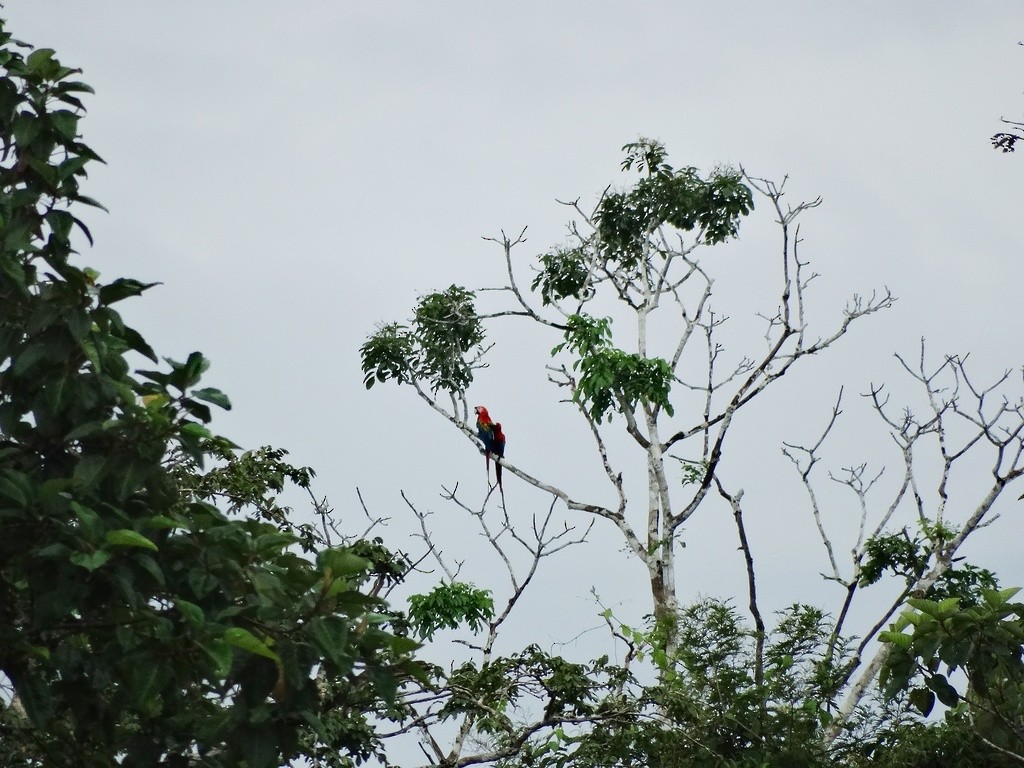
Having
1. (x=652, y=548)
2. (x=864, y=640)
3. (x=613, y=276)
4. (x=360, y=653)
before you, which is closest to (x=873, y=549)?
(x=864, y=640)

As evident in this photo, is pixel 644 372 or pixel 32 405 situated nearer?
pixel 32 405

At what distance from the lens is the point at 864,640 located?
1173cm

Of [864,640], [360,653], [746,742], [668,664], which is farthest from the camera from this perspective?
[864,640]

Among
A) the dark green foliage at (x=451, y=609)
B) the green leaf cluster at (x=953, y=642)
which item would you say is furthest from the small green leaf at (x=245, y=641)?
the dark green foliage at (x=451, y=609)

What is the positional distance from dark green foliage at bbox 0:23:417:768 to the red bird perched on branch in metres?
10.4

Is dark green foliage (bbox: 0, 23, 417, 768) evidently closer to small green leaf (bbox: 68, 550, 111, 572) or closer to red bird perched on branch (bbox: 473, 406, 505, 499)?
small green leaf (bbox: 68, 550, 111, 572)

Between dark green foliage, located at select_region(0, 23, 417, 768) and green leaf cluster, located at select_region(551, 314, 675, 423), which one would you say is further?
green leaf cluster, located at select_region(551, 314, 675, 423)

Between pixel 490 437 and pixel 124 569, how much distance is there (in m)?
11.4

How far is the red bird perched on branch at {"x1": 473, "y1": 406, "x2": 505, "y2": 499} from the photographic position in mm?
14250

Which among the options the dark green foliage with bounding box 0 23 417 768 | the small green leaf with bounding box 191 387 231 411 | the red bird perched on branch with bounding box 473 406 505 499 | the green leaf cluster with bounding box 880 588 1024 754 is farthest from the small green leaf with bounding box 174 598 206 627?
the red bird perched on branch with bounding box 473 406 505 499

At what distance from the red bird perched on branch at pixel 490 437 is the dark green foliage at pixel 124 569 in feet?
34.1

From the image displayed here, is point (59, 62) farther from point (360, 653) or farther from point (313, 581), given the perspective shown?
point (360, 653)

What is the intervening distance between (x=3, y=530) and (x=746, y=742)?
14.8ft

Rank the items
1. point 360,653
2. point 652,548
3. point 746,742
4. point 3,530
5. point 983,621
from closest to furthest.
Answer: point 3,530 → point 360,653 → point 983,621 → point 746,742 → point 652,548
